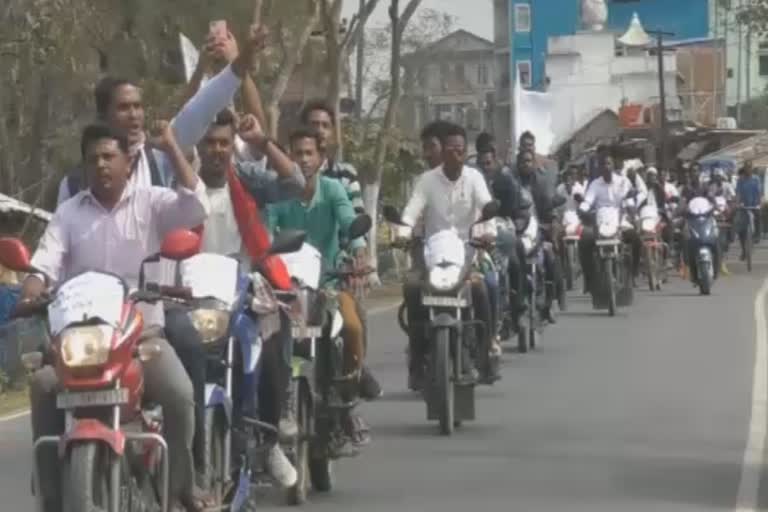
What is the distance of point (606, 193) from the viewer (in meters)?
26.6

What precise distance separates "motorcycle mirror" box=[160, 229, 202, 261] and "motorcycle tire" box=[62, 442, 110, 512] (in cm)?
83

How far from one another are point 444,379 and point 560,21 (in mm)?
90292

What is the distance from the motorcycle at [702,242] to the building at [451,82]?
31.2 meters

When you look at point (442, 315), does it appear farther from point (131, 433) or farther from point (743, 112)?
point (743, 112)

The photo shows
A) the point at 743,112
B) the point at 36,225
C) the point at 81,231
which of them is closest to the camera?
the point at 81,231

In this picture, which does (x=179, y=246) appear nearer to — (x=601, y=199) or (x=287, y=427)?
(x=287, y=427)

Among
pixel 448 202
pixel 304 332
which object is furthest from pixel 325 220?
pixel 448 202

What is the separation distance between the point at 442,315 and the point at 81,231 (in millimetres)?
5573

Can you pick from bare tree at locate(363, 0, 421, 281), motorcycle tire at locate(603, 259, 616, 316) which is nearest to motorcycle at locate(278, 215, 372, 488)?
motorcycle tire at locate(603, 259, 616, 316)

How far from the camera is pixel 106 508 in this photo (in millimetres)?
7645

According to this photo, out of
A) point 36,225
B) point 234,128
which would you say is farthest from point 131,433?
point 36,225

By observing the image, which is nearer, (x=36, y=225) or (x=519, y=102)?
(x=36, y=225)

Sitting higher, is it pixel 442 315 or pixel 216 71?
pixel 216 71

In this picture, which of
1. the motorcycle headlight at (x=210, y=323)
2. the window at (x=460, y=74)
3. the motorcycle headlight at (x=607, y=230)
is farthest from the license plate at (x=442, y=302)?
the window at (x=460, y=74)
